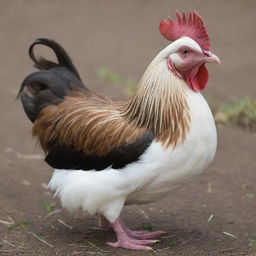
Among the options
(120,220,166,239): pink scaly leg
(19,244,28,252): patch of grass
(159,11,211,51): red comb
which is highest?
(159,11,211,51): red comb

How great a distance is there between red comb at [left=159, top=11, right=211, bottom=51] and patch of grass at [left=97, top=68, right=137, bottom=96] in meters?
5.03

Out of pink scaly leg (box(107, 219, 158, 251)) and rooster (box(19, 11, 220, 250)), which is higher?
rooster (box(19, 11, 220, 250))

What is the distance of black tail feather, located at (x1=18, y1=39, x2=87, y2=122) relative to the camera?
5352mm

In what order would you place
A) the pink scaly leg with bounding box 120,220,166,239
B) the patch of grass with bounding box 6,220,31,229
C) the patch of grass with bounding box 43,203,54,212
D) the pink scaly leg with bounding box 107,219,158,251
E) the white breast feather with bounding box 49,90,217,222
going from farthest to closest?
the patch of grass with bounding box 43,203,54,212, the patch of grass with bounding box 6,220,31,229, the pink scaly leg with bounding box 120,220,166,239, the pink scaly leg with bounding box 107,219,158,251, the white breast feather with bounding box 49,90,217,222

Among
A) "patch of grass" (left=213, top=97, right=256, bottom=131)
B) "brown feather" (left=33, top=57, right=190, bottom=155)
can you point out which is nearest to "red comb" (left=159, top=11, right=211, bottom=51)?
"brown feather" (left=33, top=57, right=190, bottom=155)

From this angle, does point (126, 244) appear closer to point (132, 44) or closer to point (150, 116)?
point (150, 116)

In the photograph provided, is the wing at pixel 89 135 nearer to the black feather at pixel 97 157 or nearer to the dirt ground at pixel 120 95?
the black feather at pixel 97 157

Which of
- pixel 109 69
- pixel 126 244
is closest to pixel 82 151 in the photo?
pixel 126 244

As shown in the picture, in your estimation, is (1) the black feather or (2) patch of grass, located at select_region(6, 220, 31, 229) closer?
(1) the black feather

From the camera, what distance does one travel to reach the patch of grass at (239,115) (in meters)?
8.61

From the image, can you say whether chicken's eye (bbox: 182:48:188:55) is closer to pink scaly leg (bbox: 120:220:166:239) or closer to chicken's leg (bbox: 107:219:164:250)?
chicken's leg (bbox: 107:219:164:250)

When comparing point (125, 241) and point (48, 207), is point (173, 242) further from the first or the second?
point (48, 207)

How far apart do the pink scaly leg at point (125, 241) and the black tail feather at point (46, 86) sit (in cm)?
116

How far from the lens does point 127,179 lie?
4.62m
